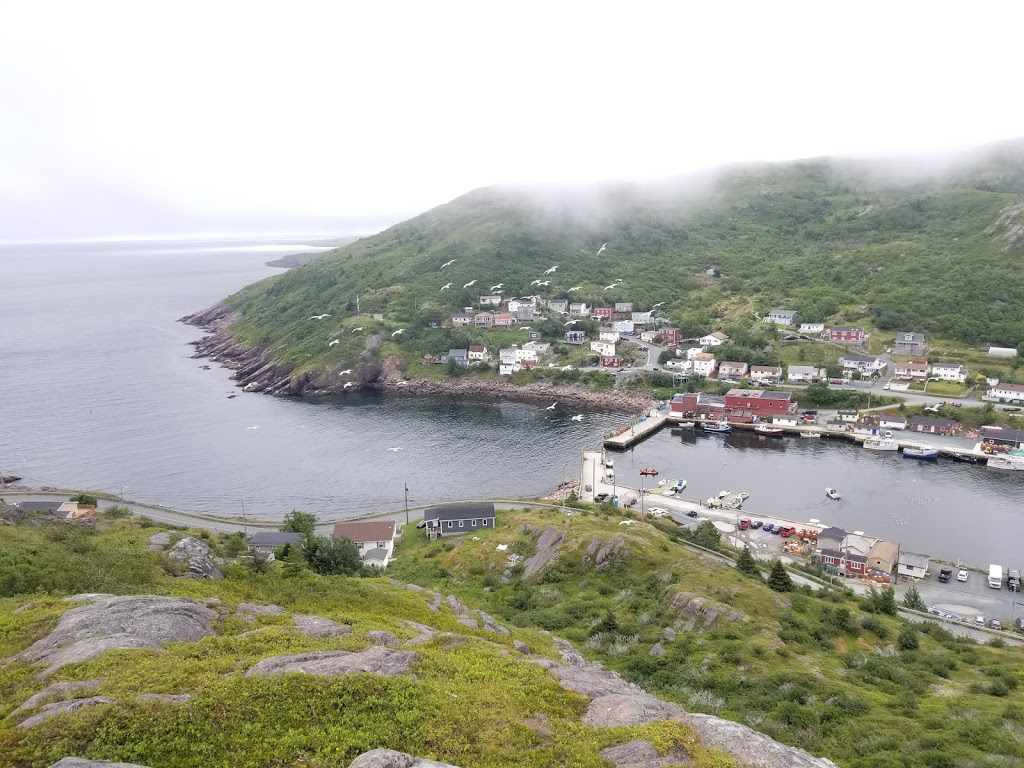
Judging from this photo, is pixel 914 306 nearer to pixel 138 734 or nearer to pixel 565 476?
pixel 565 476

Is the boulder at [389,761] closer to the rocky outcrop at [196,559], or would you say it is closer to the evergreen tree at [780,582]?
the rocky outcrop at [196,559]

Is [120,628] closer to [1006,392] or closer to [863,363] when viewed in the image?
[1006,392]

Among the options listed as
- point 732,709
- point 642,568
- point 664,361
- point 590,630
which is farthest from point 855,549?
point 664,361

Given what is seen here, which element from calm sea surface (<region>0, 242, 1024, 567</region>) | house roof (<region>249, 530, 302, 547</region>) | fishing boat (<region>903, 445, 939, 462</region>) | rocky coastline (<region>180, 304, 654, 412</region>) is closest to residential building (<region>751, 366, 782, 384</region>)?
rocky coastline (<region>180, 304, 654, 412</region>)

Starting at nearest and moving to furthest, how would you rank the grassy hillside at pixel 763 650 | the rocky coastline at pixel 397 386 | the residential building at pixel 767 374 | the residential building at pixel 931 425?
the grassy hillside at pixel 763 650, the residential building at pixel 931 425, the residential building at pixel 767 374, the rocky coastline at pixel 397 386

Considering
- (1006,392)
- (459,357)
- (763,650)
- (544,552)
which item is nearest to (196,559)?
(544,552)

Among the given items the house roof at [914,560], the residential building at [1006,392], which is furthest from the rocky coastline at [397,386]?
the house roof at [914,560]
